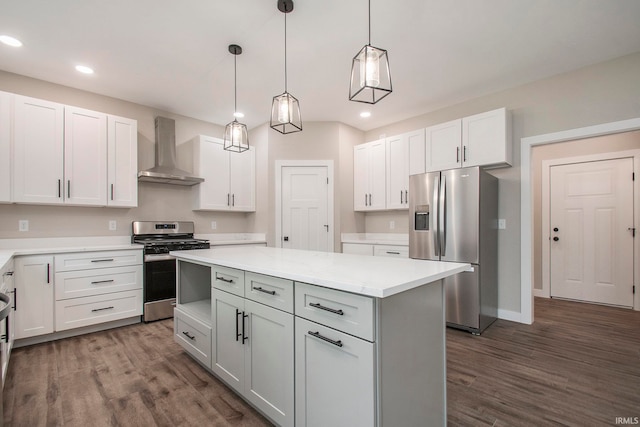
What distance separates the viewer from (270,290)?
5.47 feet

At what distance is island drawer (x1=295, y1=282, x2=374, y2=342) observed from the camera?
120 centimetres

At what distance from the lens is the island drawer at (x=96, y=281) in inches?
118

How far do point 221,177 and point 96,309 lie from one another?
2.28 m

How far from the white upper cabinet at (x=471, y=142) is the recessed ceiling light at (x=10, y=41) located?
14.0 feet

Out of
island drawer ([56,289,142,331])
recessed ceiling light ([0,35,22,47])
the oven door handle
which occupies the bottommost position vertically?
island drawer ([56,289,142,331])

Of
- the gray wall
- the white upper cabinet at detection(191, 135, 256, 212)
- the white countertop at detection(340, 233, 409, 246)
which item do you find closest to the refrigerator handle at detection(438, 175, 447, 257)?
the gray wall

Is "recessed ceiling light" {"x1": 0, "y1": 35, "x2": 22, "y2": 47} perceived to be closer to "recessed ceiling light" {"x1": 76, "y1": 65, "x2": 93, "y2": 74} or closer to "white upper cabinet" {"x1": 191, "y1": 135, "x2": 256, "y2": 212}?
"recessed ceiling light" {"x1": 76, "y1": 65, "x2": 93, "y2": 74}

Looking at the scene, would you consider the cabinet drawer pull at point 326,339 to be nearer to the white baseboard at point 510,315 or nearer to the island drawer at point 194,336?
the island drawer at point 194,336

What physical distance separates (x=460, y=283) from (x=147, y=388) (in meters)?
3.00

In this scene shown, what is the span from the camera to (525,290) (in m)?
3.35

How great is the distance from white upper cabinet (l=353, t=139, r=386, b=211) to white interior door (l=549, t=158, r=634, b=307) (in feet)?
8.72

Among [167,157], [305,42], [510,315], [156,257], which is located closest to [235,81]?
[305,42]

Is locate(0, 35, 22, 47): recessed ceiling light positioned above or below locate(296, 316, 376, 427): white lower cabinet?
above

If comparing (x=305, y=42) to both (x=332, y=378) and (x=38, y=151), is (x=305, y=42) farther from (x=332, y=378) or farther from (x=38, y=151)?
(x=38, y=151)
